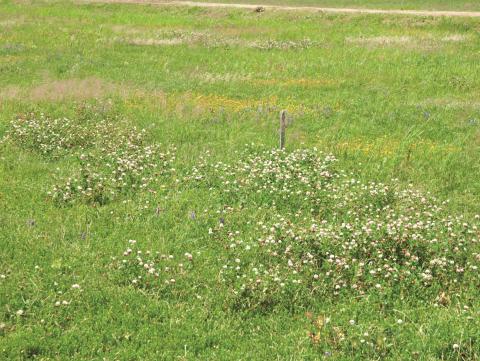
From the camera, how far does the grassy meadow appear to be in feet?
23.6

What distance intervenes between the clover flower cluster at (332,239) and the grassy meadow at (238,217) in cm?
4

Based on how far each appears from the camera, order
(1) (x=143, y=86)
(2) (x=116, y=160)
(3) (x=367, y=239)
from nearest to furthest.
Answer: (3) (x=367, y=239)
(2) (x=116, y=160)
(1) (x=143, y=86)

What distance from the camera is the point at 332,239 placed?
9227 millimetres

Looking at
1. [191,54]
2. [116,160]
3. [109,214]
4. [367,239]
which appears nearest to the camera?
[367,239]

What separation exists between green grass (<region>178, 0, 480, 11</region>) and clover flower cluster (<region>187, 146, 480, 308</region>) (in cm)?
4386

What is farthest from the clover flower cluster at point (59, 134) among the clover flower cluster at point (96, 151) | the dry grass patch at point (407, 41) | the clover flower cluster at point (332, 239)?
the dry grass patch at point (407, 41)

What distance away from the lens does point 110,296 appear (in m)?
7.83

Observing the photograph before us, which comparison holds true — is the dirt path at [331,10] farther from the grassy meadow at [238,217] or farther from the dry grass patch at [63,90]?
the dry grass patch at [63,90]

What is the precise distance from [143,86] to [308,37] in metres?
17.4

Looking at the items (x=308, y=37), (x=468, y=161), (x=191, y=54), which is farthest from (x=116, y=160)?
(x=308, y=37)

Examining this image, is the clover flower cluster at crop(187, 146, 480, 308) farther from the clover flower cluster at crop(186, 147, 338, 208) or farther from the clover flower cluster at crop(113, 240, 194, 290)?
the clover flower cluster at crop(113, 240, 194, 290)

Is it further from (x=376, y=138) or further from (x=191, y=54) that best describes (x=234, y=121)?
(x=191, y=54)

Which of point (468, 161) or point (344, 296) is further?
point (468, 161)

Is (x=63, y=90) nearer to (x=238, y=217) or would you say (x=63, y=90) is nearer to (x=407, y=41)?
(x=238, y=217)
